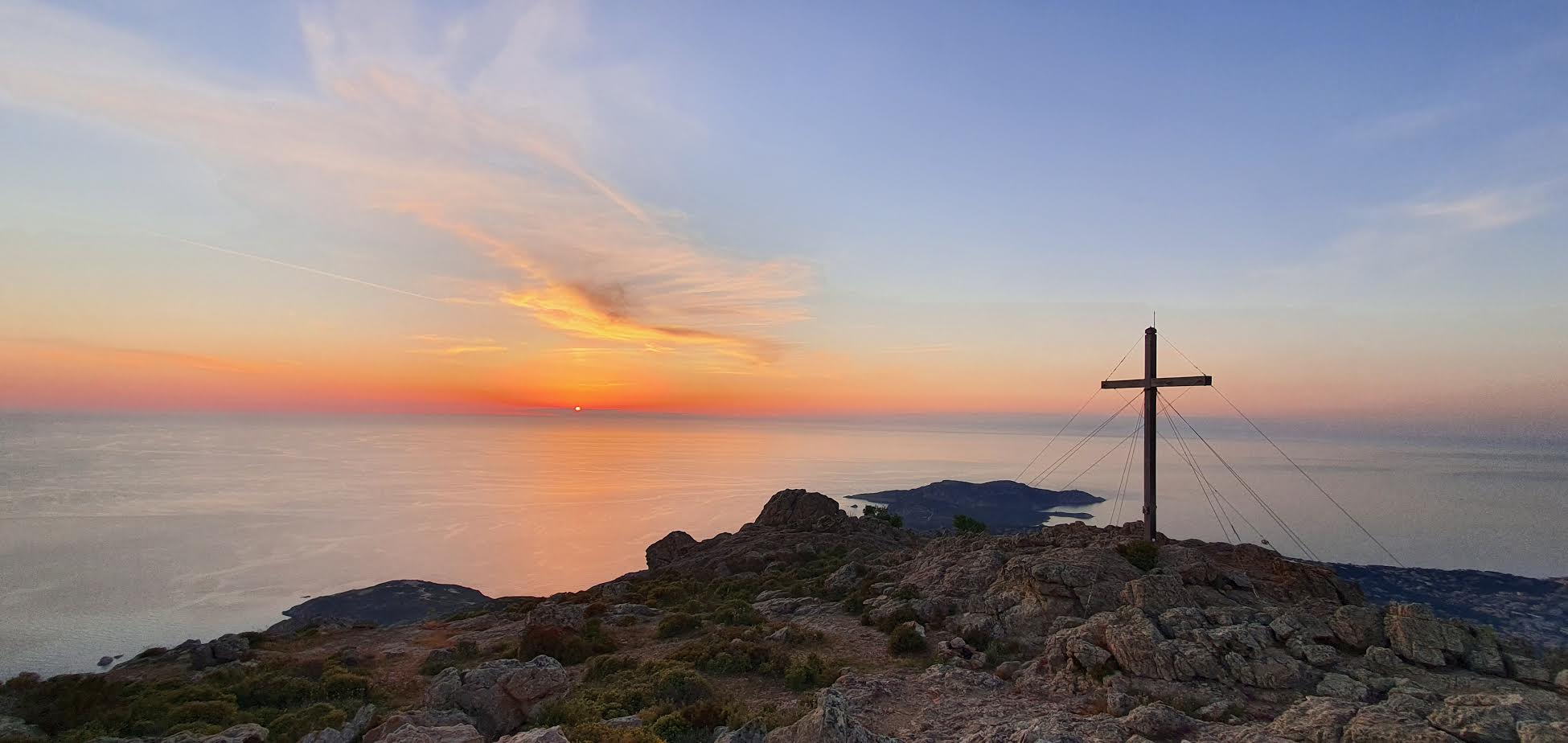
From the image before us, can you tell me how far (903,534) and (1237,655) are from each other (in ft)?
93.3

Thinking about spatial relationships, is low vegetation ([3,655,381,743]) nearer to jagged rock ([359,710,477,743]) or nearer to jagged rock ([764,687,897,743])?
jagged rock ([359,710,477,743])

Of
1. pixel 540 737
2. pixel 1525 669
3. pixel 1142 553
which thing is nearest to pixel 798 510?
pixel 1142 553

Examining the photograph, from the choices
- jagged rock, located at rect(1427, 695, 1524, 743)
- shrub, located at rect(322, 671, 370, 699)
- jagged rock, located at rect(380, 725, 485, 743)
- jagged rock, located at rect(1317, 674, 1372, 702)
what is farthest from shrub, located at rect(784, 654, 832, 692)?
shrub, located at rect(322, 671, 370, 699)

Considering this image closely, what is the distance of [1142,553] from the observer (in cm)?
1583

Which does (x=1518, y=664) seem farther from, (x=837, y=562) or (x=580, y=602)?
(x=580, y=602)

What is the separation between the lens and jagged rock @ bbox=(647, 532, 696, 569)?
37.9 m

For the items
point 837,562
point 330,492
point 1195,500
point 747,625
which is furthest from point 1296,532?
point 330,492

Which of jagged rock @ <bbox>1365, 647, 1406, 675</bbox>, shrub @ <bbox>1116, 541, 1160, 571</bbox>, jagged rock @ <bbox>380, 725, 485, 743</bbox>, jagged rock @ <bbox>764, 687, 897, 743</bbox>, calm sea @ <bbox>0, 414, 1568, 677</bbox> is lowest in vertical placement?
calm sea @ <bbox>0, 414, 1568, 677</bbox>

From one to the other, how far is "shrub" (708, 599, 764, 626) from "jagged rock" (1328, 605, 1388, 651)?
12630 millimetres

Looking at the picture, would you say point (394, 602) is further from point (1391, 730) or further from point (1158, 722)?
point (1391, 730)

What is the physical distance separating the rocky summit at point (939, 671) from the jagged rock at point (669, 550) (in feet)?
55.8

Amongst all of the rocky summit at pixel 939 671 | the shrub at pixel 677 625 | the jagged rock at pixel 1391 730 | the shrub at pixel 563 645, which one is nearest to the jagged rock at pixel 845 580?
the rocky summit at pixel 939 671

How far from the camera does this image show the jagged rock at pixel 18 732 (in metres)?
12.3

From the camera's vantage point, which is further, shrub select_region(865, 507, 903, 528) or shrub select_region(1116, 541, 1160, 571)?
shrub select_region(865, 507, 903, 528)
